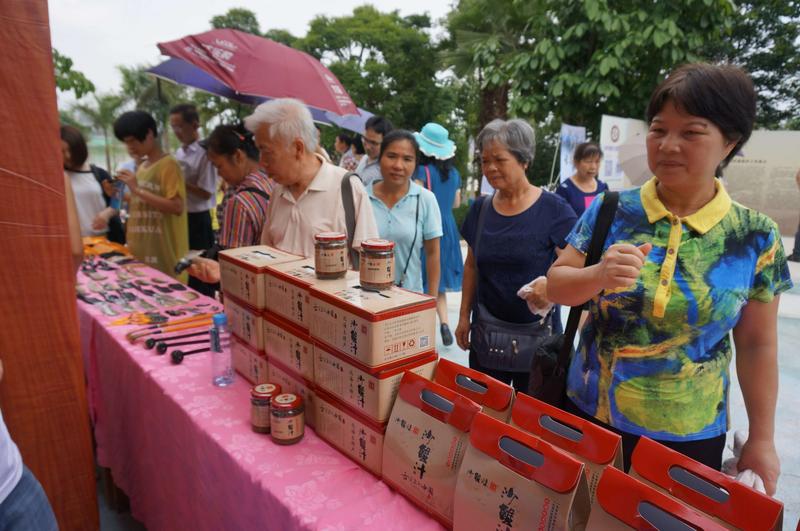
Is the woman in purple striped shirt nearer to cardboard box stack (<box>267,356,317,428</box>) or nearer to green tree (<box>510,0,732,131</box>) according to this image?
cardboard box stack (<box>267,356,317,428</box>)

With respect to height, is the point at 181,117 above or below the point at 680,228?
above

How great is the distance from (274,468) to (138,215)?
105 inches

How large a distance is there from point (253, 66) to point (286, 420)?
2.75 m

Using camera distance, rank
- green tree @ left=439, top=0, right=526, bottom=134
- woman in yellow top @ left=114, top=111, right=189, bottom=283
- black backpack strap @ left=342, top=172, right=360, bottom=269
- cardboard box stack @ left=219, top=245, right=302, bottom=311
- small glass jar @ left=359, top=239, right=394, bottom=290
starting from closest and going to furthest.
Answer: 1. small glass jar @ left=359, top=239, right=394, bottom=290
2. cardboard box stack @ left=219, top=245, right=302, bottom=311
3. black backpack strap @ left=342, top=172, right=360, bottom=269
4. woman in yellow top @ left=114, top=111, right=189, bottom=283
5. green tree @ left=439, top=0, right=526, bottom=134

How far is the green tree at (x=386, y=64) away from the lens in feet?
59.3

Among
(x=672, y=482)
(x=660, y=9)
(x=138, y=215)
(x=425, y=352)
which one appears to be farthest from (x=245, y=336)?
(x=660, y=9)

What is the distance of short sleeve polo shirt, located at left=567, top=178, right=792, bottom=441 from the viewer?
3.55 ft

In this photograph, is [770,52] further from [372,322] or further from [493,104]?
[372,322]

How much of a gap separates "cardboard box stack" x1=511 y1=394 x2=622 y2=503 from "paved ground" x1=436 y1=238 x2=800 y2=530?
1714mm

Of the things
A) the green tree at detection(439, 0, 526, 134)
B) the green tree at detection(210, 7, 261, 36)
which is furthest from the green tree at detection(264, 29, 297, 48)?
the green tree at detection(439, 0, 526, 134)

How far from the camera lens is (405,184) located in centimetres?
269

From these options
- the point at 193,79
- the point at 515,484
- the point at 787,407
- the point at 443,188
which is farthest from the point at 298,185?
the point at 787,407

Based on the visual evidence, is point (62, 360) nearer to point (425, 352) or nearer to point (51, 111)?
point (51, 111)

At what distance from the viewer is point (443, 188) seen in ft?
13.7
